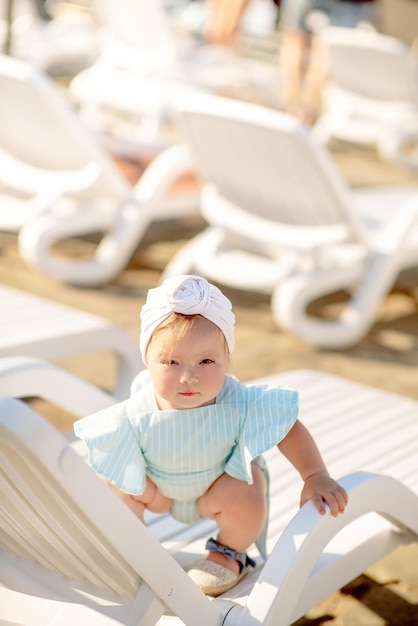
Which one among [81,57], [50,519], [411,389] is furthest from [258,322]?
[81,57]

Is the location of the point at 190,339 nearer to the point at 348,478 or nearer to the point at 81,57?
the point at 348,478

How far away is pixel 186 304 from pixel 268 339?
2677 mm

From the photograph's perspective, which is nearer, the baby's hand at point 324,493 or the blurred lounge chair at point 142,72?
the baby's hand at point 324,493

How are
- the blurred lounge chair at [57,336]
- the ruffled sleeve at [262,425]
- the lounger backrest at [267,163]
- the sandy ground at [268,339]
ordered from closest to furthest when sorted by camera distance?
the ruffled sleeve at [262,425] < the sandy ground at [268,339] < the blurred lounge chair at [57,336] < the lounger backrest at [267,163]

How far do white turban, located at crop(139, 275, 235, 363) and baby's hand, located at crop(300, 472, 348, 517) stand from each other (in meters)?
0.31

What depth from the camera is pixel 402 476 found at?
8.39 feet

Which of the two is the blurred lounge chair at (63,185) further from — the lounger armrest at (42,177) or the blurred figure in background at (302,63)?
the blurred figure in background at (302,63)

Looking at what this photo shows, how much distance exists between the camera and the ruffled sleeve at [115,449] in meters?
1.96

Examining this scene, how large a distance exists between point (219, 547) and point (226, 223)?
2.78m

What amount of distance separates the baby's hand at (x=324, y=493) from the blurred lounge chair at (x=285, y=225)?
7.78ft

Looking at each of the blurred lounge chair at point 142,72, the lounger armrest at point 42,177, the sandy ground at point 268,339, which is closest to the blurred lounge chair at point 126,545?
the sandy ground at point 268,339

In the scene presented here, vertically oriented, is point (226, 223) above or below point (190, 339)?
below

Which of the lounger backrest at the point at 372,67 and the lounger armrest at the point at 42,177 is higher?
the lounger backrest at the point at 372,67

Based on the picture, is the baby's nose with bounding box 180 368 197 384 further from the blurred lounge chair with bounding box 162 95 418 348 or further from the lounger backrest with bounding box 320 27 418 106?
the lounger backrest with bounding box 320 27 418 106
